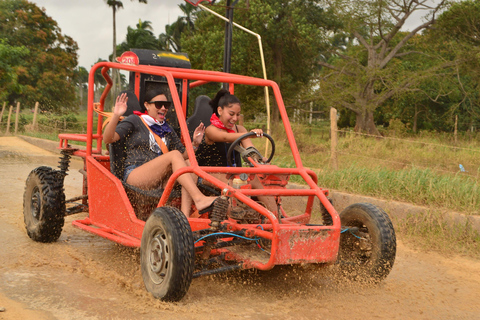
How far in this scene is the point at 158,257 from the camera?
3.74 meters

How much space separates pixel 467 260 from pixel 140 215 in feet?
10.4

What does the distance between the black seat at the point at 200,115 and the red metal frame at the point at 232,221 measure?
75 centimetres

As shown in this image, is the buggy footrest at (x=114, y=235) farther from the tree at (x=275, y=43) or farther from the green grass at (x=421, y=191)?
the tree at (x=275, y=43)

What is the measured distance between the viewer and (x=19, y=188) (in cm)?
830

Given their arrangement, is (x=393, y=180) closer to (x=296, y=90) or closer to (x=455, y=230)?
(x=455, y=230)

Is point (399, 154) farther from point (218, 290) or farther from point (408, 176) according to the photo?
point (218, 290)

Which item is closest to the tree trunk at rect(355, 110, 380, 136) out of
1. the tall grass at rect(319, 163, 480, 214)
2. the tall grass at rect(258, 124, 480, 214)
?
the tall grass at rect(258, 124, 480, 214)

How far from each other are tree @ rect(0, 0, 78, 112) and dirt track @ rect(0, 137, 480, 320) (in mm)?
32423

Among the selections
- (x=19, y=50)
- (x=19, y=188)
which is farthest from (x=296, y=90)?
(x=19, y=188)

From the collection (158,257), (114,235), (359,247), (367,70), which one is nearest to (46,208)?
(114,235)

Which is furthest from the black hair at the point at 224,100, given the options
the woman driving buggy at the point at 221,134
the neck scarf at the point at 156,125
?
the neck scarf at the point at 156,125

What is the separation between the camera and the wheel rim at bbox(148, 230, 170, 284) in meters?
3.63

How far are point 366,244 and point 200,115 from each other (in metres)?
2.25

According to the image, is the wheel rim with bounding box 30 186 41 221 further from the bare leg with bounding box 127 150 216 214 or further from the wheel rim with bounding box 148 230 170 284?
the wheel rim with bounding box 148 230 170 284
